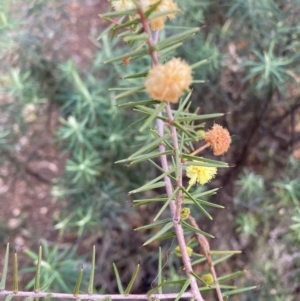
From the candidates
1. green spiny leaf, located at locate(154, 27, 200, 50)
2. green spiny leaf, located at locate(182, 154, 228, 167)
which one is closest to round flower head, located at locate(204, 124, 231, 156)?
green spiny leaf, located at locate(182, 154, 228, 167)

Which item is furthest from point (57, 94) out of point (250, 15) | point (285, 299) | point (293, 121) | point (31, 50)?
point (285, 299)

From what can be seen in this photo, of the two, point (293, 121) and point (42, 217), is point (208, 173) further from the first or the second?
point (42, 217)

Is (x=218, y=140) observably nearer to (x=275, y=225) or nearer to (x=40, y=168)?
(x=275, y=225)

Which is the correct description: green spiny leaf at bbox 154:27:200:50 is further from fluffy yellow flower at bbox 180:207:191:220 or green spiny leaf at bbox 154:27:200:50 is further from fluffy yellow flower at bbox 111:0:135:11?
fluffy yellow flower at bbox 180:207:191:220

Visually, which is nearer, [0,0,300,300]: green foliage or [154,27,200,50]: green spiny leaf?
[154,27,200,50]: green spiny leaf

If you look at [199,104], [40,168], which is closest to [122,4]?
[199,104]

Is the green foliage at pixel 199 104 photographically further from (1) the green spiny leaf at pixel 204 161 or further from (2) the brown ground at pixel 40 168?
(1) the green spiny leaf at pixel 204 161

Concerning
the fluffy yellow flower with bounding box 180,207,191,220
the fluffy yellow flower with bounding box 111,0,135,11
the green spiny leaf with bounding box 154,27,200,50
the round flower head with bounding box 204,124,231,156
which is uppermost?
the fluffy yellow flower with bounding box 111,0,135,11

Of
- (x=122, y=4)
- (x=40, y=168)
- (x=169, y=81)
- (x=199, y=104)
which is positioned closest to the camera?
(x=169, y=81)

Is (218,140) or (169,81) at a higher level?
(169,81)

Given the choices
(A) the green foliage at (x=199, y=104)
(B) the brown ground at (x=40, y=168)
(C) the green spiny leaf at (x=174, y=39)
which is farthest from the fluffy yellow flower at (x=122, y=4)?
(B) the brown ground at (x=40, y=168)
